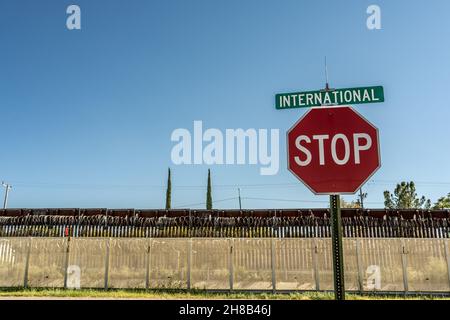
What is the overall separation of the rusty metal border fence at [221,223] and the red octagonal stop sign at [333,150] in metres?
13.0

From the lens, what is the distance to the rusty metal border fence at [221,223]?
1595 cm

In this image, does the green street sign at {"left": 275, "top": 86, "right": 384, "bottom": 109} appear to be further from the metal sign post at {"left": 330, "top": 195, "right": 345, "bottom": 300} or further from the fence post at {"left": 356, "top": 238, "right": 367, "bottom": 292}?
Answer: the fence post at {"left": 356, "top": 238, "right": 367, "bottom": 292}

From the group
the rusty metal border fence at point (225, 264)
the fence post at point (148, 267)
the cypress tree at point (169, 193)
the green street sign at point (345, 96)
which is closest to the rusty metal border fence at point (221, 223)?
the rusty metal border fence at point (225, 264)

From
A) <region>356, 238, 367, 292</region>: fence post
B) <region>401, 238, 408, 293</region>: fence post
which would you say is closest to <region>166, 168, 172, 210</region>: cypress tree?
<region>356, 238, 367, 292</region>: fence post

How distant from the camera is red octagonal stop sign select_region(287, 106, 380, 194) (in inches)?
132

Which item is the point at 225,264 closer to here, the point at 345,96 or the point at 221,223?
the point at 221,223

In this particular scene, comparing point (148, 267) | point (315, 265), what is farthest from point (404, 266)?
point (148, 267)

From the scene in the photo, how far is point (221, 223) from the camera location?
648 inches

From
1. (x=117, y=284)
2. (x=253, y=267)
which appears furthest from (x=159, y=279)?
(x=253, y=267)

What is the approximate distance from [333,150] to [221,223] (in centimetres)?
1342
